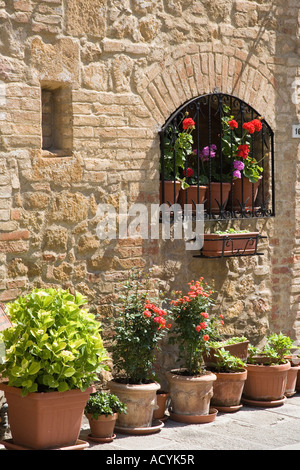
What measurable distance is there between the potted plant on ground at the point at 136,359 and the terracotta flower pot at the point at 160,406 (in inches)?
5.0

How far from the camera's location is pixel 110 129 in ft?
19.0

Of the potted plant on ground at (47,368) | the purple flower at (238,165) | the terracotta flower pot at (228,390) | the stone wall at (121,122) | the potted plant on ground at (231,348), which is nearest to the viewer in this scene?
the potted plant on ground at (47,368)

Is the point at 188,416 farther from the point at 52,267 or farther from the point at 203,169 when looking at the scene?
the point at 203,169

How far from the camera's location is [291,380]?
6617 mm

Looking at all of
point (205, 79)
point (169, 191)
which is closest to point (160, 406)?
point (169, 191)

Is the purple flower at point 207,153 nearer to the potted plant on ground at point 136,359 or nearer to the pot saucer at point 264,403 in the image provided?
the potted plant on ground at point 136,359

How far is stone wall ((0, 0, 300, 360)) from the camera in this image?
5.28 metres

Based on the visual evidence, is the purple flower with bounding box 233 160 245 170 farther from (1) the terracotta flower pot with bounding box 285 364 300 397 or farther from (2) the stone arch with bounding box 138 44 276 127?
(1) the terracotta flower pot with bounding box 285 364 300 397

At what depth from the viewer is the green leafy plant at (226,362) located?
608 cm

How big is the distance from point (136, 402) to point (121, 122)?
2134 mm

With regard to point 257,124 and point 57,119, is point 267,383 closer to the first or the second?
point 257,124

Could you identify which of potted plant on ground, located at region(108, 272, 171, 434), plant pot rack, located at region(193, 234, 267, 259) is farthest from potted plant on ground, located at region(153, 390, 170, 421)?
plant pot rack, located at region(193, 234, 267, 259)

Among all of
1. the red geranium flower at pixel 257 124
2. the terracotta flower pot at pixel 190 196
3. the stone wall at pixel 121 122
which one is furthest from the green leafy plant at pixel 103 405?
the red geranium flower at pixel 257 124

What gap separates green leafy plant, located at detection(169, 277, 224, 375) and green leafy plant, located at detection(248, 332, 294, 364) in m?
0.71
